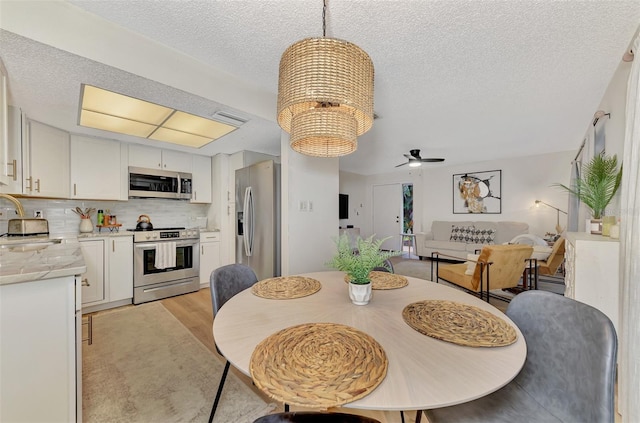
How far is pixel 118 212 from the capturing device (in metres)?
3.48

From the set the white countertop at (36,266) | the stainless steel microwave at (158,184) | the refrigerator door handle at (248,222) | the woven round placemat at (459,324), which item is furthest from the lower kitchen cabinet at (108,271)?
the woven round placemat at (459,324)

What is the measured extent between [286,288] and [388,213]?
6.11 m

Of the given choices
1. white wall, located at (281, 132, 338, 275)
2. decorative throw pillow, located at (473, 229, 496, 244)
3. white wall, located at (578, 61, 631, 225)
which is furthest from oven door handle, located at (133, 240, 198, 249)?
decorative throw pillow, located at (473, 229, 496, 244)

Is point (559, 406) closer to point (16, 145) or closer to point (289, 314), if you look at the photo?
point (289, 314)

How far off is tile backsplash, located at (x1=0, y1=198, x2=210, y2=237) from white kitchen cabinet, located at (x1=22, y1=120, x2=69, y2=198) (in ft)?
1.46

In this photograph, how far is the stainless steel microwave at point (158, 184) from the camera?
336 cm

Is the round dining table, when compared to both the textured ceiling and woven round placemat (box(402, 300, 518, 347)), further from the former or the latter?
the textured ceiling

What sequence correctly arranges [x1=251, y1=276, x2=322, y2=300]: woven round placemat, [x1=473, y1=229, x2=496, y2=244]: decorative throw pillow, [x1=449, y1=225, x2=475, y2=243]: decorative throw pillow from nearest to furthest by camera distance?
[x1=251, y1=276, x2=322, y2=300]: woven round placemat < [x1=473, y1=229, x2=496, y2=244]: decorative throw pillow < [x1=449, y1=225, x2=475, y2=243]: decorative throw pillow

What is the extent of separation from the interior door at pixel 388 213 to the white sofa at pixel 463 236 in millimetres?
1056

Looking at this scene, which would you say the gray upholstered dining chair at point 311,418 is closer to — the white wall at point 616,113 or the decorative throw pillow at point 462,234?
the white wall at point 616,113

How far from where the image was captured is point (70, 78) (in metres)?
1.72

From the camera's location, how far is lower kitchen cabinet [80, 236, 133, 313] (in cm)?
279

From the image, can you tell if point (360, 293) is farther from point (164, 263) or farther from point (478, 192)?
point (478, 192)

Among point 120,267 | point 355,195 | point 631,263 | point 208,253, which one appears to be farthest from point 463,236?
point 120,267
